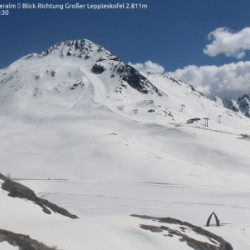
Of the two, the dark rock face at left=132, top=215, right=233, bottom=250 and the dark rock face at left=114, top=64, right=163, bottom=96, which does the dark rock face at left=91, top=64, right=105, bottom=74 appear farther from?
the dark rock face at left=132, top=215, right=233, bottom=250

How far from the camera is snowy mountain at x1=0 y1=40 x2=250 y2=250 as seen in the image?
33469 mm

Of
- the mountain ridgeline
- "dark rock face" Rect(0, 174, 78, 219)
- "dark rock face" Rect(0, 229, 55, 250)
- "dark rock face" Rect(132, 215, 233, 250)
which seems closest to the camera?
"dark rock face" Rect(0, 229, 55, 250)

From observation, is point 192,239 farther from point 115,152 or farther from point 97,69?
point 97,69

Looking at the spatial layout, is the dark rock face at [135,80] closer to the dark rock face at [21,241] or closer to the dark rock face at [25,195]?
the dark rock face at [25,195]

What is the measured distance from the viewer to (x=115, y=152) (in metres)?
79.1

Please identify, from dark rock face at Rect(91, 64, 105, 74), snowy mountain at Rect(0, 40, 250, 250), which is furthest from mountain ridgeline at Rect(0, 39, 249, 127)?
snowy mountain at Rect(0, 40, 250, 250)

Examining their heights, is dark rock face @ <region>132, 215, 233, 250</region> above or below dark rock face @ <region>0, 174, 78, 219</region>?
below

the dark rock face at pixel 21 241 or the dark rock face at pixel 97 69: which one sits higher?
the dark rock face at pixel 97 69

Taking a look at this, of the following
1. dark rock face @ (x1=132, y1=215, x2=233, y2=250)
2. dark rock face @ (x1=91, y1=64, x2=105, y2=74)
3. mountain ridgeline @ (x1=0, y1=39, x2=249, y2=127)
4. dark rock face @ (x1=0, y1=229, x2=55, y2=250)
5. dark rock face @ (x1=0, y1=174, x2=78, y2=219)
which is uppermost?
dark rock face @ (x1=91, y1=64, x2=105, y2=74)

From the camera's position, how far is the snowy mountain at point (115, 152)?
33469 millimetres

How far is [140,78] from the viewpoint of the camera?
17988cm

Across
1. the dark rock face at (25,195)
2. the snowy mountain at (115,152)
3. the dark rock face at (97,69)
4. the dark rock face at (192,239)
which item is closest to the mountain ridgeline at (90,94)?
the dark rock face at (97,69)

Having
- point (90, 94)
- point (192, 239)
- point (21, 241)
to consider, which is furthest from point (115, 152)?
point (90, 94)

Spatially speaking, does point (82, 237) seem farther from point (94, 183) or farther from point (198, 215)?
point (94, 183)
